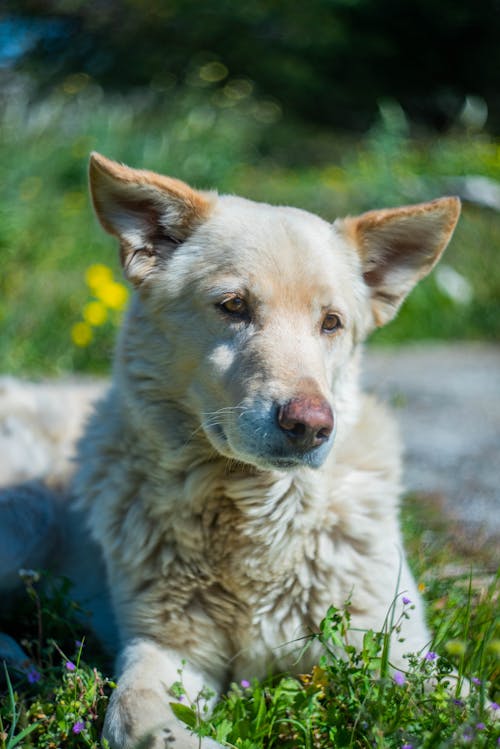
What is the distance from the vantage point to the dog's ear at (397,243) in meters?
2.55

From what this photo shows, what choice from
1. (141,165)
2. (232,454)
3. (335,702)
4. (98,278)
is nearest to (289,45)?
(141,165)

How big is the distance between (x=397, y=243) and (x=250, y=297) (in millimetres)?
656

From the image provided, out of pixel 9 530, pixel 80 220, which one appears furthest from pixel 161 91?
pixel 9 530

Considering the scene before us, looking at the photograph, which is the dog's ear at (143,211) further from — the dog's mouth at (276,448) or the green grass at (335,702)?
the green grass at (335,702)

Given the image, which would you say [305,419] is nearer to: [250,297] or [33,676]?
[250,297]

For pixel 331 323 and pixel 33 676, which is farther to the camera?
pixel 331 323

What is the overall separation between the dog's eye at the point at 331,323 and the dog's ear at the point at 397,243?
323 millimetres

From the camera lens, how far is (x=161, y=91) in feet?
40.4

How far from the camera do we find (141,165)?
24.9ft

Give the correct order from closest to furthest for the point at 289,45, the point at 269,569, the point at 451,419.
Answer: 1. the point at 269,569
2. the point at 451,419
3. the point at 289,45

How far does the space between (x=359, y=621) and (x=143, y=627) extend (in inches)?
25.5

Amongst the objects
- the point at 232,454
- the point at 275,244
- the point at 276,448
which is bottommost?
the point at 232,454

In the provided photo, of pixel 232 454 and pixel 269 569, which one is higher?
pixel 232 454

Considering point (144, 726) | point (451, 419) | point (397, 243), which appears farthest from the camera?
point (451, 419)
